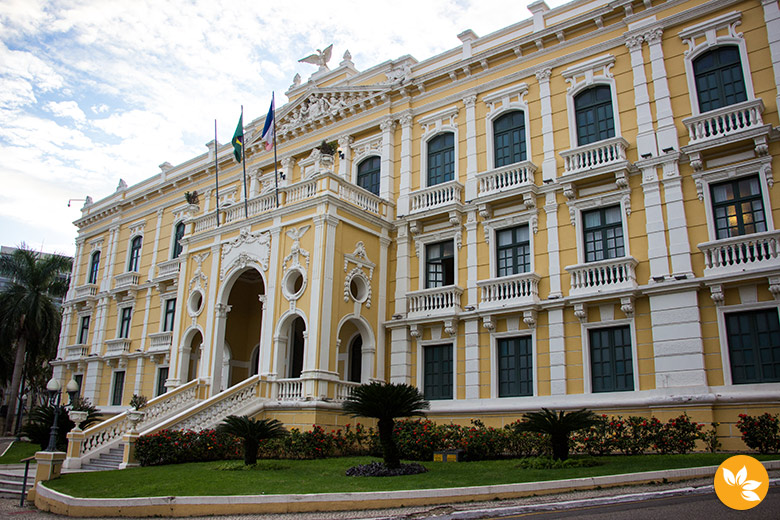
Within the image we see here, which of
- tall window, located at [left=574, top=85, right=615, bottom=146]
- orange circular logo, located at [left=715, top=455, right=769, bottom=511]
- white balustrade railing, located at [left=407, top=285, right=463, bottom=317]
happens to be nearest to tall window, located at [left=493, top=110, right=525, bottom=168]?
tall window, located at [left=574, top=85, right=615, bottom=146]

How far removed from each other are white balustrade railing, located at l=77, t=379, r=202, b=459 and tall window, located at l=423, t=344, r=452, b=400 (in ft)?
27.1

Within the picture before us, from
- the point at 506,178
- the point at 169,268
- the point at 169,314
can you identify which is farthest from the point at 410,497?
the point at 169,268

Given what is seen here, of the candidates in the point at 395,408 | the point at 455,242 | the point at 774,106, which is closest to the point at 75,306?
the point at 455,242

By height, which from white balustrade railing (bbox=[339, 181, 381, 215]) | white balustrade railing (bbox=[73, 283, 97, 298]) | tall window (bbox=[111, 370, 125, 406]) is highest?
white balustrade railing (bbox=[339, 181, 381, 215])

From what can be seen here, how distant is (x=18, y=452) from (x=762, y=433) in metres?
27.3

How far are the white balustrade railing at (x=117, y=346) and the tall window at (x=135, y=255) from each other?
4347 millimetres

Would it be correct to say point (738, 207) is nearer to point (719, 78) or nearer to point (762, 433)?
point (719, 78)

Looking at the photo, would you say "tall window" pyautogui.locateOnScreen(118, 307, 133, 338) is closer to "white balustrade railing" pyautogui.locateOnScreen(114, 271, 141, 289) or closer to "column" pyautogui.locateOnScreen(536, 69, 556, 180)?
"white balustrade railing" pyautogui.locateOnScreen(114, 271, 141, 289)

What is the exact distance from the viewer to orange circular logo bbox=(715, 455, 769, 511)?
868 centimetres

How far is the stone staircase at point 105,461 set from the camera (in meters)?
19.0

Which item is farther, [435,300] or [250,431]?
[435,300]

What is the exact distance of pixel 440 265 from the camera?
23.1 meters

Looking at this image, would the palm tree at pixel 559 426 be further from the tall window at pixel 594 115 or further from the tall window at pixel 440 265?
the tall window at pixel 594 115

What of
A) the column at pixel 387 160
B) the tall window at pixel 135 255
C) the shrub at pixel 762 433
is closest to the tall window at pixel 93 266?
the tall window at pixel 135 255
